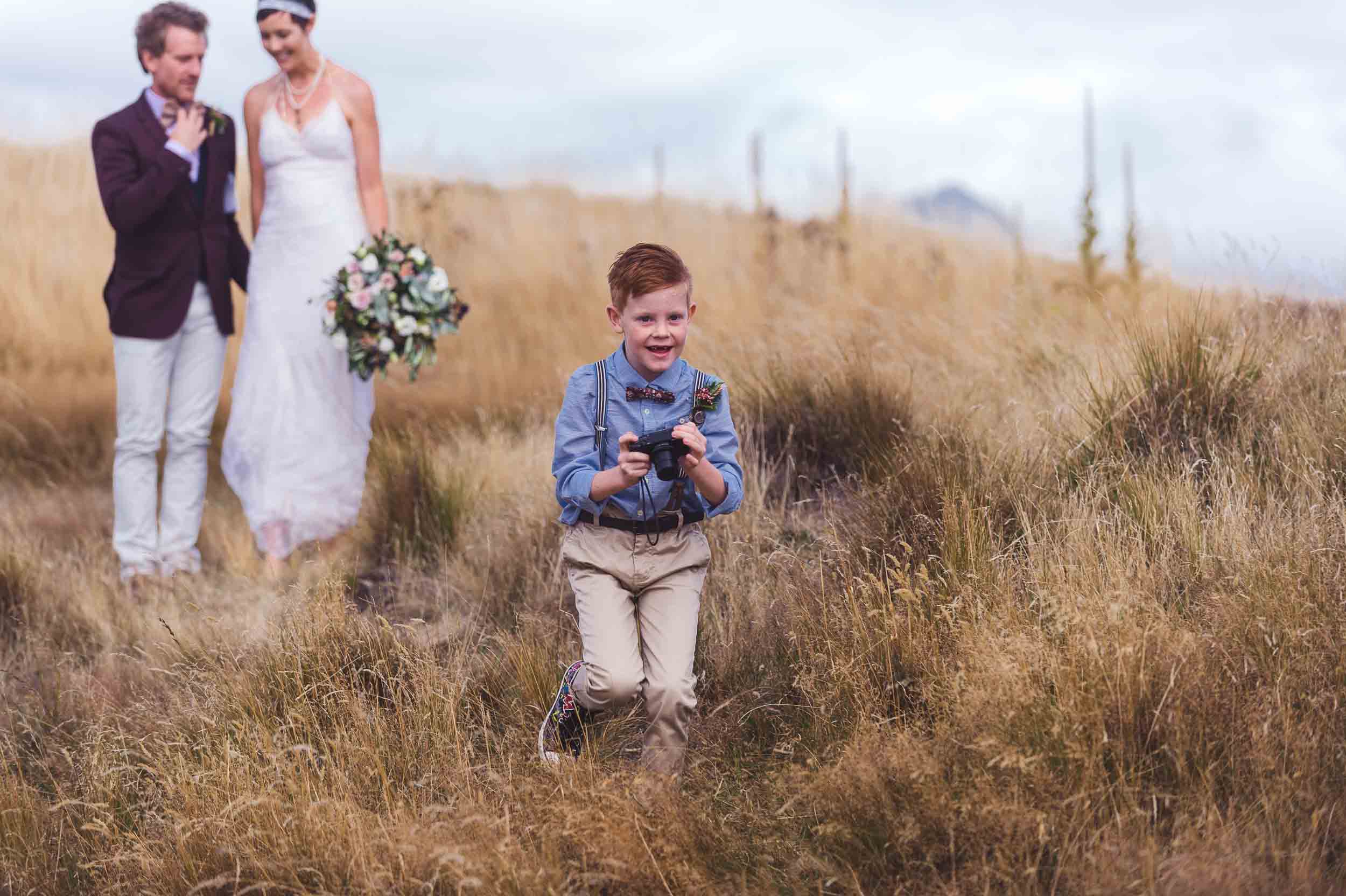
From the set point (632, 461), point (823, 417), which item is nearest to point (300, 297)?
point (823, 417)

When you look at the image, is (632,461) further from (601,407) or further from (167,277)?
(167,277)

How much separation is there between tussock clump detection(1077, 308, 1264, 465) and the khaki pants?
171 cm

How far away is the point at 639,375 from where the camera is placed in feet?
10.8

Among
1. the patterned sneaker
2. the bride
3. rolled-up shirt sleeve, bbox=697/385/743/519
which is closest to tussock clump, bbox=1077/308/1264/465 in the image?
rolled-up shirt sleeve, bbox=697/385/743/519

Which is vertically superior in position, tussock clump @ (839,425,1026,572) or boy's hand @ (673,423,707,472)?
boy's hand @ (673,423,707,472)

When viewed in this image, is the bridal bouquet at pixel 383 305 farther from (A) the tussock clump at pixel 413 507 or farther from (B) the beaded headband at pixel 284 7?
(B) the beaded headband at pixel 284 7

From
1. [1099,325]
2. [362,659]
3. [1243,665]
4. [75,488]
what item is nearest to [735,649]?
[362,659]

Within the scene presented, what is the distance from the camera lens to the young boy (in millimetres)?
3166

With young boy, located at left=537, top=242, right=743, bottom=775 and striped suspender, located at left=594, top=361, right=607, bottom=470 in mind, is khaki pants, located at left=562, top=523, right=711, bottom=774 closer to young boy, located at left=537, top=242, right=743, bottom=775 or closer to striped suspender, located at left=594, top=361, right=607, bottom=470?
young boy, located at left=537, top=242, right=743, bottom=775

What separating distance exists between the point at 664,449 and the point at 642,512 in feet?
1.12

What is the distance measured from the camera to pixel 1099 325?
6219 mm

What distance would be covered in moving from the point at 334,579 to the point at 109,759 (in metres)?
0.85

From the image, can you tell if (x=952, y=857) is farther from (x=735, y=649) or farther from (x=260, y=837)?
(x=260, y=837)

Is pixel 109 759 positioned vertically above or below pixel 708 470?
below
